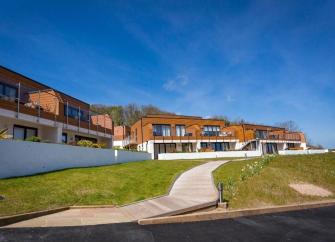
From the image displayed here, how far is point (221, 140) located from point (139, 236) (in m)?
43.8

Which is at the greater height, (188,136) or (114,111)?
(114,111)

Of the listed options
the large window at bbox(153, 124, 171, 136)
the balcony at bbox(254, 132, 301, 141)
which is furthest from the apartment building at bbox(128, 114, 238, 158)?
the balcony at bbox(254, 132, 301, 141)

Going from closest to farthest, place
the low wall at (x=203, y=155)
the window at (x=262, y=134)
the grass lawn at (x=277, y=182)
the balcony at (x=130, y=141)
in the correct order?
1. the grass lawn at (x=277, y=182)
2. the low wall at (x=203, y=155)
3. the balcony at (x=130, y=141)
4. the window at (x=262, y=134)

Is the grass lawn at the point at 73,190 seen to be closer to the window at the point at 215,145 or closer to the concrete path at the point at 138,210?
the concrete path at the point at 138,210

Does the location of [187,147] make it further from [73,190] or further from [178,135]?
[73,190]

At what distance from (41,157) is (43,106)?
9.49 meters

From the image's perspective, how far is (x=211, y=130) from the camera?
51.3 m

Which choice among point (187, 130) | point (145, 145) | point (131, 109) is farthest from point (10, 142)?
point (131, 109)

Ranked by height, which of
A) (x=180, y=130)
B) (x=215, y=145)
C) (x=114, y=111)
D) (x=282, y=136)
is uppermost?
(x=114, y=111)

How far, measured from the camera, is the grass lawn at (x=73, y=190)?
1029 cm

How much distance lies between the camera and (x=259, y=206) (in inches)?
468

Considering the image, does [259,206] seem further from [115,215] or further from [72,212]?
[72,212]

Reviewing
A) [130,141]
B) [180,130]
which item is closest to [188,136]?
[180,130]

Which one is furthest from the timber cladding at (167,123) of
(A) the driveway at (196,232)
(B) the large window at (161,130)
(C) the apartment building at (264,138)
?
(A) the driveway at (196,232)
